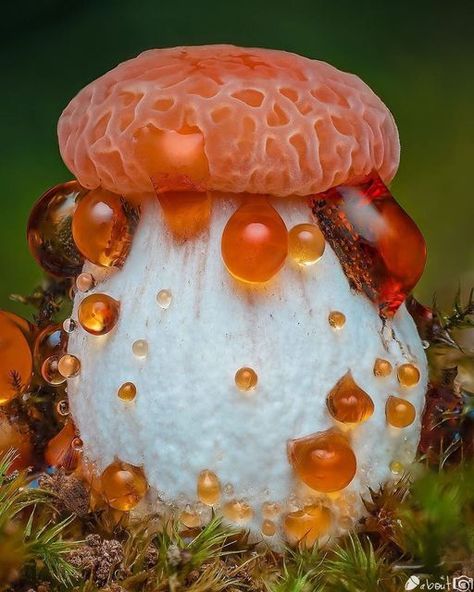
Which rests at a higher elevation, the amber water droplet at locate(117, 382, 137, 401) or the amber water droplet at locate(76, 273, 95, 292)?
the amber water droplet at locate(76, 273, 95, 292)

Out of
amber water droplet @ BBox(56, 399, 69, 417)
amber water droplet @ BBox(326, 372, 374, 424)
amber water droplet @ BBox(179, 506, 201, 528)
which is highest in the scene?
amber water droplet @ BBox(326, 372, 374, 424)

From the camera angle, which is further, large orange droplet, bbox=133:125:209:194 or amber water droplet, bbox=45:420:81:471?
amber water droplet, bbox=45:420:81:471

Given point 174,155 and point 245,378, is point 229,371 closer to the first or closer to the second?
point 245,378

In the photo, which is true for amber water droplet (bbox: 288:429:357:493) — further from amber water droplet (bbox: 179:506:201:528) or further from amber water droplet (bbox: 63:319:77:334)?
amber water droplet (bbox: 63:319:77:334)

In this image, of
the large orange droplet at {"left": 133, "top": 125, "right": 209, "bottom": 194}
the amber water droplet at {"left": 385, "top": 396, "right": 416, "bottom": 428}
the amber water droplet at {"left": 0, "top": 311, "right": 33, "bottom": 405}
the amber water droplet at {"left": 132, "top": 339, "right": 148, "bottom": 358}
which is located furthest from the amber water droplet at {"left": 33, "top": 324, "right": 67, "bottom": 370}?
the amber water droplet at {"left": 385, "top": 396, "right": 416, "bottom": 428}

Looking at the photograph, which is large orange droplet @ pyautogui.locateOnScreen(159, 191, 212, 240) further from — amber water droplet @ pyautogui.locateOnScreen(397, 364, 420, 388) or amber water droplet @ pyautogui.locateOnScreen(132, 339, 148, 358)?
amber water droplet @ pyautogui.locateOnScreen(397, 364, 420, 388)

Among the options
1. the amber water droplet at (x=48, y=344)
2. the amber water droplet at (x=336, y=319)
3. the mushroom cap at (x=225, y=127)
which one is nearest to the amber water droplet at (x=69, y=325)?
the amber water droplet at (x=48, y=344)

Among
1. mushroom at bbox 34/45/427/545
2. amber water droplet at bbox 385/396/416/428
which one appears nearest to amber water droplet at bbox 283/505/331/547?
mushroom at bbox 34/45/427/545

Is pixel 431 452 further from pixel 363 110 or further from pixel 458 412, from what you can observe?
pixel 363 110
